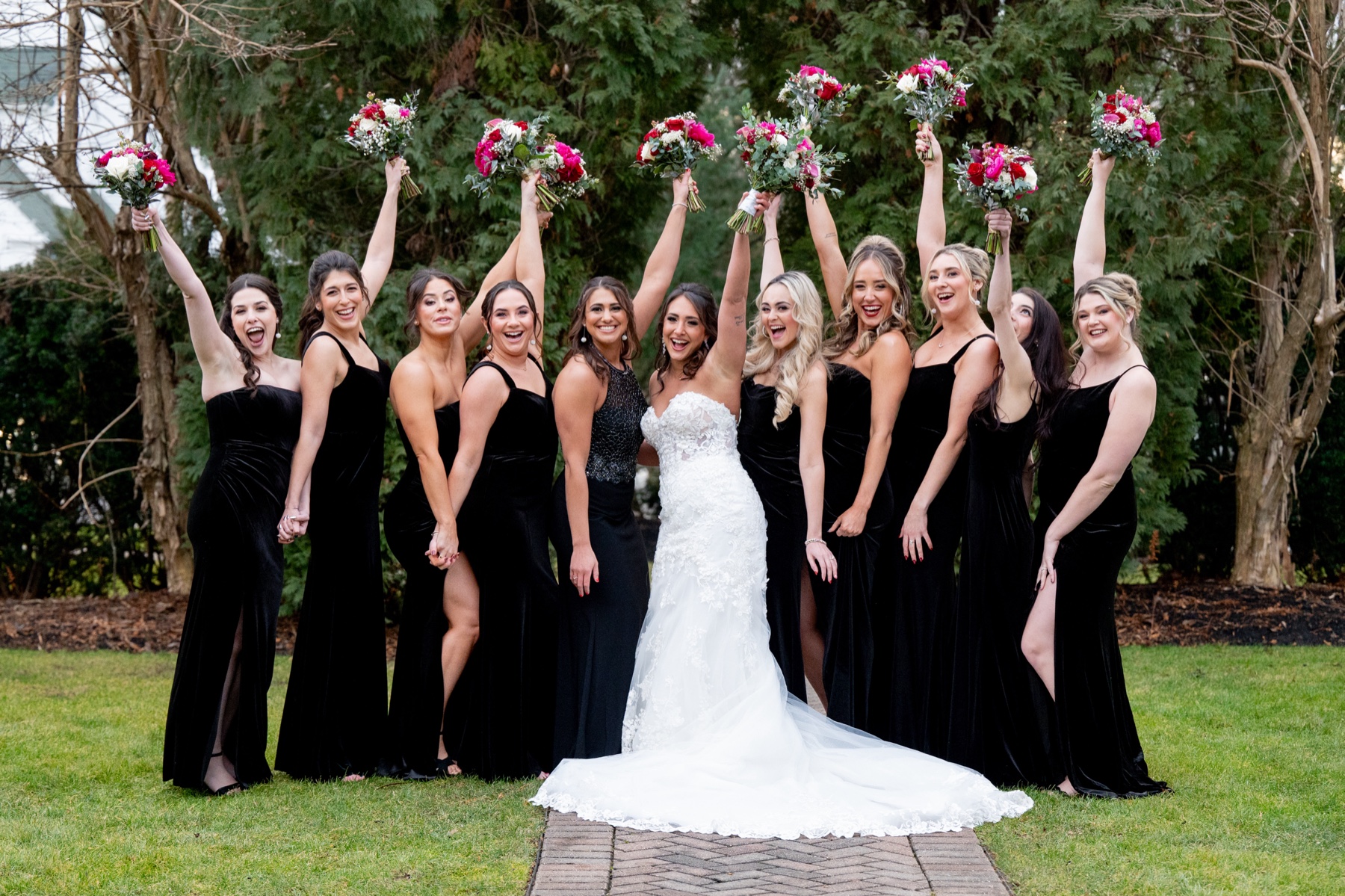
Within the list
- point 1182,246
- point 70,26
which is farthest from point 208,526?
point 1182,246

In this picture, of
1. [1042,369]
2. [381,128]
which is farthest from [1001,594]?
[381,128]

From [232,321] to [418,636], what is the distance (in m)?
1.70

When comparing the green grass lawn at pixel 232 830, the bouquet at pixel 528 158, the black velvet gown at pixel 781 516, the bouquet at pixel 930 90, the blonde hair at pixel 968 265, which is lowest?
the green grass lawn at pixel 232 830

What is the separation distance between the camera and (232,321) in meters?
6.03

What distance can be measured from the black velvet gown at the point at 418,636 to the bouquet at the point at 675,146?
1.54m

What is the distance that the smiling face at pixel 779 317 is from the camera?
6027 millimetres

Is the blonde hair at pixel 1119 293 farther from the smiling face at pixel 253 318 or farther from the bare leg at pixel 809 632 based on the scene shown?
the smiling face at pixel 253 318

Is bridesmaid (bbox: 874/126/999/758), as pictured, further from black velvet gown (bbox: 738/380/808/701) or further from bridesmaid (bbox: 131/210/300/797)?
bridesmaid (bbox: 131/210/300/797)

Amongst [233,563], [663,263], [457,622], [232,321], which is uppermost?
[663,263]

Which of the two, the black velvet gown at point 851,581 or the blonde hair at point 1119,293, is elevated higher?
the blonde hair at point 1119,293

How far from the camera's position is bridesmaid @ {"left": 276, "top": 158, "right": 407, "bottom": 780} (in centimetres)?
610

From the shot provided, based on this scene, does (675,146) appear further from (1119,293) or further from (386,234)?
(1119,293)

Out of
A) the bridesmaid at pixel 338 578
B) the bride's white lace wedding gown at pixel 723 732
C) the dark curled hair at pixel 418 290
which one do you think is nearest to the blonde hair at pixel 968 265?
the bride's white lace wedding gown at pixel 723 732

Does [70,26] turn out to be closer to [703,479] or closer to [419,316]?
[419,316]
